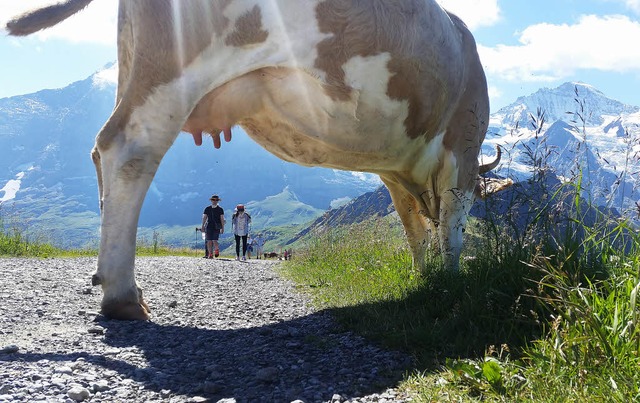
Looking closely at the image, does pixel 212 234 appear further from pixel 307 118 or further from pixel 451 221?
pixel 307 118

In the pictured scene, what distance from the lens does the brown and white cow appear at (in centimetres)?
466

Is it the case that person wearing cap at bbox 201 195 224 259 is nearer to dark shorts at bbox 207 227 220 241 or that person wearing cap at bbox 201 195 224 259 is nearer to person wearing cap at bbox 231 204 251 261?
dark shorts at bbox 207 227 220 241

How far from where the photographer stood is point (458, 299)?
14.2 feet

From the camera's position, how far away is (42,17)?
530cm

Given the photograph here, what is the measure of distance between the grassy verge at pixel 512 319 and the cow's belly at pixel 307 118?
1345 millimetres

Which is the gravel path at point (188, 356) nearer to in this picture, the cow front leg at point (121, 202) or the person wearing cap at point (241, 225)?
the cow front leg at point (121, 202)

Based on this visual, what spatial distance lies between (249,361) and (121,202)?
1893mm

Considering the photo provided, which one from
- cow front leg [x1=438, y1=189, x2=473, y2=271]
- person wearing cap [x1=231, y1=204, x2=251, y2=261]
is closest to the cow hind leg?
cow front leg [x1=438, y1=189, x2=473, y2=271]

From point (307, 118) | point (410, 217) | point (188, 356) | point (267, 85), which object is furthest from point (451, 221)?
point (188, 356)

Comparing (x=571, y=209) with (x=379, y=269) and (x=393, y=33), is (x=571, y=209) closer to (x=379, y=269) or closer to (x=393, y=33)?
(x=393, y=33)

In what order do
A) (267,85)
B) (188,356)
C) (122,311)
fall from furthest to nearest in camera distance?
(267,85)
(122,311)
(188,356)

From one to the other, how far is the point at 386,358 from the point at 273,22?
3.00 metres

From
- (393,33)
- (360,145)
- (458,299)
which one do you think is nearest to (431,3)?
(393,33)

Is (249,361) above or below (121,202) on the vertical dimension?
below
